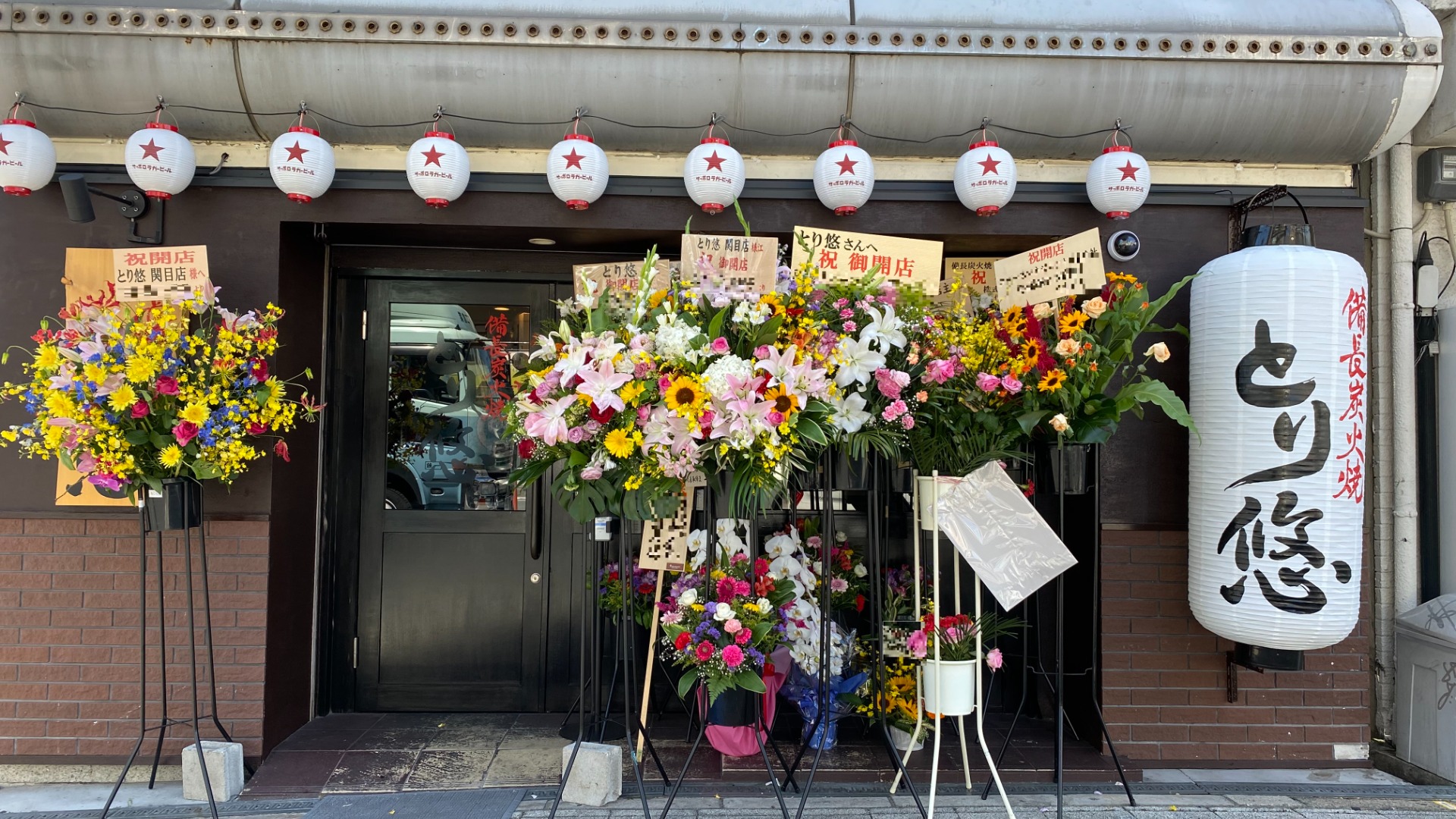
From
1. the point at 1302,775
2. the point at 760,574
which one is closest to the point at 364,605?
the point at 760,574

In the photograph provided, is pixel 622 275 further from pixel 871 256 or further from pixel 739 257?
pixel 871 256

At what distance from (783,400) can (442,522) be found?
2732 millimetres

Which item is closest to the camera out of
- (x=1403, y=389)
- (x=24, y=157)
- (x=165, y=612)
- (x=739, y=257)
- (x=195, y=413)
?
(x=195, y=413)

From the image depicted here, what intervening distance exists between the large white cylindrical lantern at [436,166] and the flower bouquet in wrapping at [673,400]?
1108 mm

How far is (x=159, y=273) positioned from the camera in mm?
3949

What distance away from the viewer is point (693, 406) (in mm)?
3008

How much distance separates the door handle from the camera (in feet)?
15.9

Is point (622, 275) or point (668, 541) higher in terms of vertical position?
point (622, 275)

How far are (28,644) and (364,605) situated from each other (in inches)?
59.5

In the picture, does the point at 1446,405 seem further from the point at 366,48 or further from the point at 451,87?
the point at 366,48

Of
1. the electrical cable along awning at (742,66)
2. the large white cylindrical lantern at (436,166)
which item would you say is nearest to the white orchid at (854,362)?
the electrical cable along awning at (742,66)

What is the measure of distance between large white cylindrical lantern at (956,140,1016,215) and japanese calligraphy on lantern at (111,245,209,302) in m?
3.58

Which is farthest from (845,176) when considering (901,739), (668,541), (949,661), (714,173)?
(901,739)

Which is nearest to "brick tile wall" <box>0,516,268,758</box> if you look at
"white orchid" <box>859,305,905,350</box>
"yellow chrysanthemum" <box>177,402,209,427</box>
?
"yellow chrysanthemum" <box>177,402,209,427</box>
